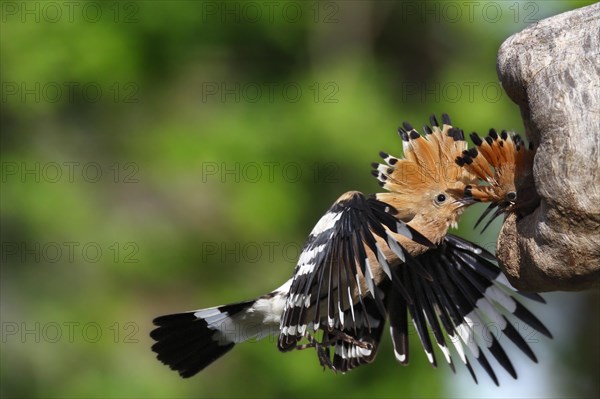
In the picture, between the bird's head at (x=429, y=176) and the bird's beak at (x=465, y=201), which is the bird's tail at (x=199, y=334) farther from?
the bird's beak at (x=465, y=201)

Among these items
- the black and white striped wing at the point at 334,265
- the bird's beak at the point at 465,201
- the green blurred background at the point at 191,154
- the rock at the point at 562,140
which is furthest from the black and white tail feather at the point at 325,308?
the green blurred background at the point at 191,154

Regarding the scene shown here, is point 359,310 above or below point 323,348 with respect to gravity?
above

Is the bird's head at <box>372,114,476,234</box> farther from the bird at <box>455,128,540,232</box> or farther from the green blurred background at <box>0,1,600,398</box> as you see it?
the green blurred background at <box>0,1,600,398</box>

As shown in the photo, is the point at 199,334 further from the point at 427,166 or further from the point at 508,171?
the point at 508,171

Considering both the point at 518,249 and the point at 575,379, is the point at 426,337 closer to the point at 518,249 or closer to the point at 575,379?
the point at 518,249

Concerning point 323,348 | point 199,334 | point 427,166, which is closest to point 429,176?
point 427,166

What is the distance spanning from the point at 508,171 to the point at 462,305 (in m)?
0.96

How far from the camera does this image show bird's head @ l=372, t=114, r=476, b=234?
3719 millimetres

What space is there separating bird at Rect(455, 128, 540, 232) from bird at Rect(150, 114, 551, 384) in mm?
207

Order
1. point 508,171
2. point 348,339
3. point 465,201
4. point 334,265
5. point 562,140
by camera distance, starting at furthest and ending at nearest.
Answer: point 348,339
point 465,201
point 334,265
point 508,171
point 562,140

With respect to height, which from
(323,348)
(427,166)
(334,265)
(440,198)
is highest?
(427,166)

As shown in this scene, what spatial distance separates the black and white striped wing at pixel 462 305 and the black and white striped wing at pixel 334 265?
40 cm

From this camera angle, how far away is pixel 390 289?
165 inches

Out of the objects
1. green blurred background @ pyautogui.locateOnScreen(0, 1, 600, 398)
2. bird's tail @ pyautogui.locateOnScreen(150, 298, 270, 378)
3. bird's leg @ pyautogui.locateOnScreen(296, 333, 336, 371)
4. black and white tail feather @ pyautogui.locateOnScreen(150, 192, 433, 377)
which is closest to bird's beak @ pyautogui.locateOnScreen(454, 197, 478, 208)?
black and white tail feather @ pyautogui.locateOnScreen(150, 192, 433, 377)
